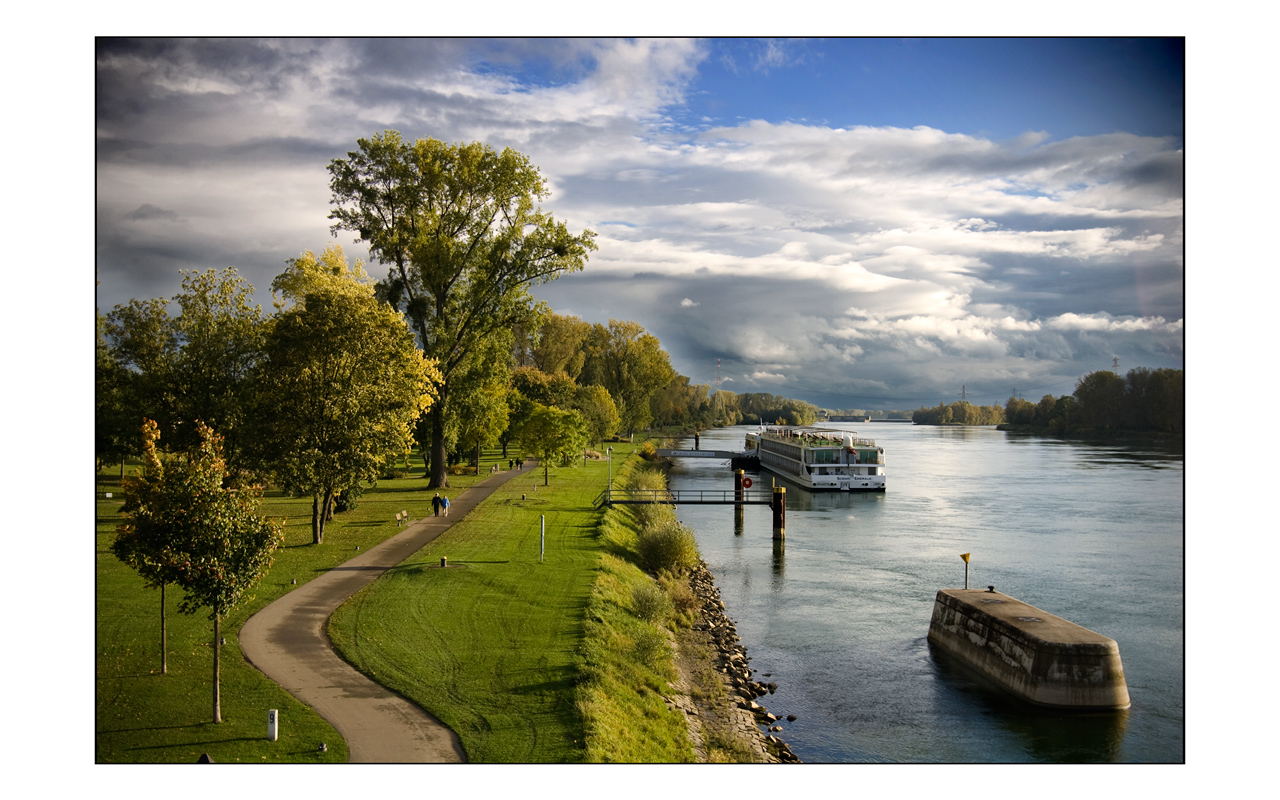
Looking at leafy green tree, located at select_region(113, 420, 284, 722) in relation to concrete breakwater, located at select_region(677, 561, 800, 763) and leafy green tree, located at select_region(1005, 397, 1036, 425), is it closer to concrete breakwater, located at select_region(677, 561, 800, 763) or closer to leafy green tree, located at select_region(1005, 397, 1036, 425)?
concrete breakwater, located at select_region(677, 561, 800, 763)

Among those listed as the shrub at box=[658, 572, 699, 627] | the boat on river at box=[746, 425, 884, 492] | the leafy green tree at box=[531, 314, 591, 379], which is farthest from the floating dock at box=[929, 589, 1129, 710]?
the leafy green tree at box=[531, 314, 591, 379]

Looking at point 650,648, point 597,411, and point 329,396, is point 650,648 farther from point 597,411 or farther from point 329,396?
point 597,411

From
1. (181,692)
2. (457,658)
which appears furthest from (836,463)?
(181,692)

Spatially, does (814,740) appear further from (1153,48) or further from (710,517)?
(710,517)

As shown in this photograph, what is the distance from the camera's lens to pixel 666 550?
32.9 m

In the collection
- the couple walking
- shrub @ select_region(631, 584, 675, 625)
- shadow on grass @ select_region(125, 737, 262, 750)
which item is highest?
the couple walking

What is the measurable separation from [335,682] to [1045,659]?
16.3 meters

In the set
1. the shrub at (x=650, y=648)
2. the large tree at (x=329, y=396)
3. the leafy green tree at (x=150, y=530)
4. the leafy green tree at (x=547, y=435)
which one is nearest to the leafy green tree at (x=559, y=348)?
the leafy green tree at (x=547, y=435)

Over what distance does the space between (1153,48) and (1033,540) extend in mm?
33766

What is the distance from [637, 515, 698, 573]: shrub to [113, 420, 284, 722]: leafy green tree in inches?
799

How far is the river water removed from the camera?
61.7ft

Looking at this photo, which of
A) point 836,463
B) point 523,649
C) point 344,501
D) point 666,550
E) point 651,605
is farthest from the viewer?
point 836,463

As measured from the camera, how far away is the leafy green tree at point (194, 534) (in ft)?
44.9

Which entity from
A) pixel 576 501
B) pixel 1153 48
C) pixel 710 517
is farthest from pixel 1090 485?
pixel 1153 48
